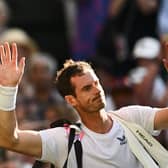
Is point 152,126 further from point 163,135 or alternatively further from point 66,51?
point 66,51

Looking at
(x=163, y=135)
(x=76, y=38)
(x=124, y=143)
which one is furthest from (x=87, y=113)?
(x=76, y=38)

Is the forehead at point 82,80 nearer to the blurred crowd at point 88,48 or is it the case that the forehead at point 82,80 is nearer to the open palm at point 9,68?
the open palm at point 9,68

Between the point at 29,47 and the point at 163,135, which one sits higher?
the point at 29,47

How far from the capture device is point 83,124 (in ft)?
23.4

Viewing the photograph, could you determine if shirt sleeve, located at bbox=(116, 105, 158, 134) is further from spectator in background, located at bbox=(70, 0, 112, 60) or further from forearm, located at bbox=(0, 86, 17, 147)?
spectator in background, located at bbox=(70, 0, 112, 60)

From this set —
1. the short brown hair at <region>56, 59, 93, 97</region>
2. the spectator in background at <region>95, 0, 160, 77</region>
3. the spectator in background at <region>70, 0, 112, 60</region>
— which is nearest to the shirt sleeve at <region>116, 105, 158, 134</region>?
the short brown hair at <region>56, 59, 93, 97</region>

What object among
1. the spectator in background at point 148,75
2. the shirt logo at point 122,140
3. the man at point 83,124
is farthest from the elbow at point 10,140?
A: the spectator in background at point 148,75

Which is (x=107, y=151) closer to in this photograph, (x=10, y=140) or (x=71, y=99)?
(x=71, y=99)

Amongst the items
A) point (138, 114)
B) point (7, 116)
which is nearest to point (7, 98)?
point (7, 116)

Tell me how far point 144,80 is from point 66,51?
8.59 feet

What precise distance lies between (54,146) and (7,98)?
0.50 meters

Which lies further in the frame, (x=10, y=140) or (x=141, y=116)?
(x=141, y=116)

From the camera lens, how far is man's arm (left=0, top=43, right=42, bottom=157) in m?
6.81

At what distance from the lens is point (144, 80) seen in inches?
402
